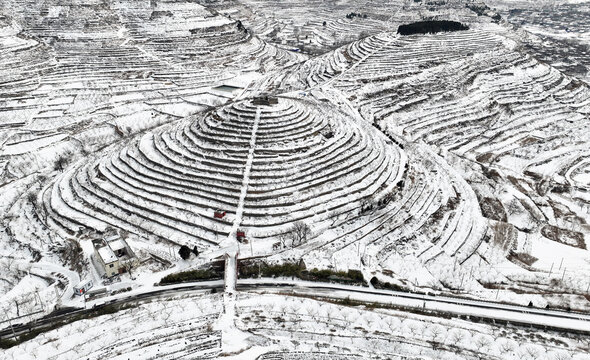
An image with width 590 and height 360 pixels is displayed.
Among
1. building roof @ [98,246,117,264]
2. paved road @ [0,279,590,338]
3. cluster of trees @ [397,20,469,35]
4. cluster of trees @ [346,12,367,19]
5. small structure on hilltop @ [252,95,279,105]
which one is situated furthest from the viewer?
cluster of trees @ [346,12,367,19]

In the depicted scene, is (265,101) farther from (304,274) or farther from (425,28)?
(425,28)

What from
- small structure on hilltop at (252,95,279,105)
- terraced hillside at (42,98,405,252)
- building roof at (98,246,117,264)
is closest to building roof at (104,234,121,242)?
building roof at (98,246,117,264)

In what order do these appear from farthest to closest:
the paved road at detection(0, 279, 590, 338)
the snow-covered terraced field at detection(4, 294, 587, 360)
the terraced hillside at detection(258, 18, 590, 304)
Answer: the terraced hillside at detection(258, 18, 590, 304) → the paved road at detection(0, 279, 590, 338) → the snow-covered terraced field at detection(4, 294, 587, 360)

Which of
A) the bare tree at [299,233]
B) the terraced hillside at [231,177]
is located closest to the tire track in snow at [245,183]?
the terraced hillside at [231,177]

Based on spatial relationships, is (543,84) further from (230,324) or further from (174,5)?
(174,5)

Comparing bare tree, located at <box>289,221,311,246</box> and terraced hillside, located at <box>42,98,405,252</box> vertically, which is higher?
terraced hillside, located at <box>42,98,405,252</box>

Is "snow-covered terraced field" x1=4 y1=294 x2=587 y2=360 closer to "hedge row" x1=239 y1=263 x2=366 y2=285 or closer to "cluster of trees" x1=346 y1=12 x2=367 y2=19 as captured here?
"hedge row" x1=239 y1=263 x2=366 y2=285

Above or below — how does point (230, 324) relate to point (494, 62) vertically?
below

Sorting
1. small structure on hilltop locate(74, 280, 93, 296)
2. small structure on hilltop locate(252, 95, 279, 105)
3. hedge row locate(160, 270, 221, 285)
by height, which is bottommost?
hedge row locate(160, 270, 221, 285)

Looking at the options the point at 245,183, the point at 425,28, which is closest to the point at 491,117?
the point at 425,28

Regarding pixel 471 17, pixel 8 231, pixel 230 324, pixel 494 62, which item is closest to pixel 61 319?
pixel 230 324
